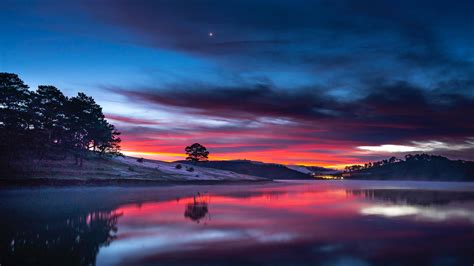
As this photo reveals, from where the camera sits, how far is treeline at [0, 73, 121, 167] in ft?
206

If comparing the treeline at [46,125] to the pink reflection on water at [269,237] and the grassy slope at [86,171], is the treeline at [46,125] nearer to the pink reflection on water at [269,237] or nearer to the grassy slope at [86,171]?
the grassy slope at [86,171]

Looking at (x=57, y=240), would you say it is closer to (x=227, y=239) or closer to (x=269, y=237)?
(x=227, y=239)

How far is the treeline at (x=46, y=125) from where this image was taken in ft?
206

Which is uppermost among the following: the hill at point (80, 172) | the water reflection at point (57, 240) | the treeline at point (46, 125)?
the treeline at point (46, 125)

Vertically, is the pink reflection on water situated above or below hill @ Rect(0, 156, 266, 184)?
below

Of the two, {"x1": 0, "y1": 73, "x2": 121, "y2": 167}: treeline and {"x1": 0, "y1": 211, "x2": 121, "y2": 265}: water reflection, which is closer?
{"x1": 0, "y1": 211, "x2": 121, "y2": 265}: water reflection

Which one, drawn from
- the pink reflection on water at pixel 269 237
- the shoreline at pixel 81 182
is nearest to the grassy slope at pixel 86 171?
the shoreline at pixel 81 182

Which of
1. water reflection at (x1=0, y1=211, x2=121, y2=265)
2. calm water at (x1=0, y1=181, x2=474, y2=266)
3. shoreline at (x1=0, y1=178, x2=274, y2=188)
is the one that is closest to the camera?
water reflection at (x1=0, y1=211, x2=121, y2=265)

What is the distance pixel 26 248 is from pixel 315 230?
16.3m

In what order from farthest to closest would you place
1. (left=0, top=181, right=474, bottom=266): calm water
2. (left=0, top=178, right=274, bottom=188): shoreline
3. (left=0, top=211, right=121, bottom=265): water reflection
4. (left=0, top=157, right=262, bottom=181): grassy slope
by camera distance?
(left=0, top=157, right=262, bottom=181): grassy slope < (left=0, top=178, right=274, bottom=188): shoreline < (left=0, top=181, right=474, bottom=266): calm water < (left=0, top=211, right=121, bottom=265): water reflection

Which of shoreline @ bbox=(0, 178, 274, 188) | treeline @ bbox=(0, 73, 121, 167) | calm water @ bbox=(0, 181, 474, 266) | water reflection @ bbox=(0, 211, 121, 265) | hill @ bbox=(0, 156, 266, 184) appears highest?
treeline @ bbox=(0, 73, 121, 167)

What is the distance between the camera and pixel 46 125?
70562 mm

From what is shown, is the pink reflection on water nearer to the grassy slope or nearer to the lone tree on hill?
the grassy slope

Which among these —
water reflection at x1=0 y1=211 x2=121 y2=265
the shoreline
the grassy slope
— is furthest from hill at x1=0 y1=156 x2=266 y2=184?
water reflection at x1=0 y1=211 x2=121 y2=265
